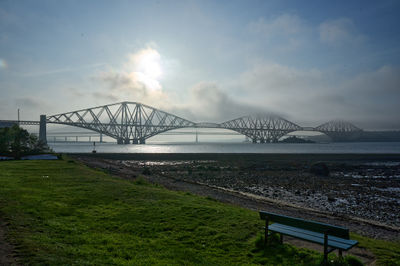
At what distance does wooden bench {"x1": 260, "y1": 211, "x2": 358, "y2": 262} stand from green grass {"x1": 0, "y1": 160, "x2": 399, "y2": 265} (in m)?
0.37

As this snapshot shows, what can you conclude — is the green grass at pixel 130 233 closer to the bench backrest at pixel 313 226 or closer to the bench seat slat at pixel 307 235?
the bench seat slat at pixel 307 235

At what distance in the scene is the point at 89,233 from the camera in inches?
205

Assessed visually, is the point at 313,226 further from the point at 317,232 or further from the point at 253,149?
the point at 253,149

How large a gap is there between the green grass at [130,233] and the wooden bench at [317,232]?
14.7 inches

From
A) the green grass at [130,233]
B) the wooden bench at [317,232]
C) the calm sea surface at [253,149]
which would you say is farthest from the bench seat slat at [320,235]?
the calm sea surface at [253,149]

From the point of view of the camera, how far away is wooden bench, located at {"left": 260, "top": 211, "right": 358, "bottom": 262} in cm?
406

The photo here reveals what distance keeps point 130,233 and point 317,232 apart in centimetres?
354

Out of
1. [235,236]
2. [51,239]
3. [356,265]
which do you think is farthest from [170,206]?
[356,265]

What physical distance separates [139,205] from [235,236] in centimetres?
334

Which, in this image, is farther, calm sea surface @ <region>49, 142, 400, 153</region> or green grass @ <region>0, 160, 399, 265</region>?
calm sea surface @ <region>49, 142, 400, 153</region>

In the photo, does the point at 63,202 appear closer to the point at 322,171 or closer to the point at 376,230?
the point at 376,230

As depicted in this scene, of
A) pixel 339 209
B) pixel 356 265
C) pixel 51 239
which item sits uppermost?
pixel 51 239

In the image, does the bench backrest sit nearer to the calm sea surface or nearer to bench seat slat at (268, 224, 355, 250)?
bench seat slat at (268, 224, 355, 250)

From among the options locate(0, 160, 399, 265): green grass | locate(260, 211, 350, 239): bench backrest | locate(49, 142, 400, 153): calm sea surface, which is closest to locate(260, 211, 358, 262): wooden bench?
locate(260, 211, 350, 239): bench backrest
